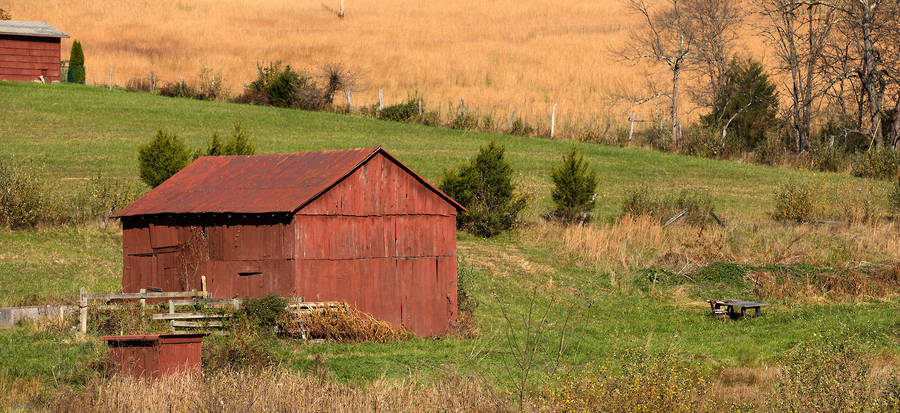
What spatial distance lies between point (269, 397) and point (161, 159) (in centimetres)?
2243

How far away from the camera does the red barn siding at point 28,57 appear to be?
5709 cm

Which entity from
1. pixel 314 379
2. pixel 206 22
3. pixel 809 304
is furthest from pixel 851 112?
pixel 206 22

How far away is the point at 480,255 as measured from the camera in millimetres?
32344

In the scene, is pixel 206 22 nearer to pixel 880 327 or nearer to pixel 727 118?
pixel 727 118

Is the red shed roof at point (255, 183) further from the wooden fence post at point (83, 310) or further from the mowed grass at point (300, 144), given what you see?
the mowed grass at point (300, 144)

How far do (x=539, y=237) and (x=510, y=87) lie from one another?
Answer: 3382 centimetres

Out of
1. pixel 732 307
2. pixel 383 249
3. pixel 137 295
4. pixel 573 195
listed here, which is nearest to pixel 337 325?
pixel 383 249

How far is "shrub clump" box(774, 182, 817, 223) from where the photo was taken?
36.4 metres

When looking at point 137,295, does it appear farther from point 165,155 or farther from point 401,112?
point 401,112

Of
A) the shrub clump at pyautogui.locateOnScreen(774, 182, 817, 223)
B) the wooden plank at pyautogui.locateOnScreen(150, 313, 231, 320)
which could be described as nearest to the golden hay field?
the shrub clump at pyautogui.locateOnScreen(774, 182, 817, 223)

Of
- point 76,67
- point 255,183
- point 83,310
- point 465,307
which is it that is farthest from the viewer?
point 76,67

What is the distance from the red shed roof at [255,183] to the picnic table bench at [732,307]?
6652 mm

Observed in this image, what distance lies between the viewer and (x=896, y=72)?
4853cm

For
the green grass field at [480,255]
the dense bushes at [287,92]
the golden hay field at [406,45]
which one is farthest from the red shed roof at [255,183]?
the golden hay field at [406,45]
